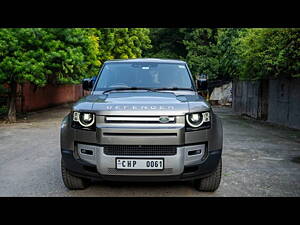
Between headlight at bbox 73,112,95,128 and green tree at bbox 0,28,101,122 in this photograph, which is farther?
green tree at bbox 0,28,101,122

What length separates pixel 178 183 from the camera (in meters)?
5.07

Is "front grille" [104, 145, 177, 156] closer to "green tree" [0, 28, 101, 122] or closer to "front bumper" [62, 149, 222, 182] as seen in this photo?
"front bumper" [62, 149, 222, 182]

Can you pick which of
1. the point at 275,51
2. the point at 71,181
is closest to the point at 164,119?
the point at 71,181

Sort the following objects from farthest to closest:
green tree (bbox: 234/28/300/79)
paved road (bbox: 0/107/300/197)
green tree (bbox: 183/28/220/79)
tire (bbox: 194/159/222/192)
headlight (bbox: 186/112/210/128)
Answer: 1. green tree (bbox: 183/28/220/79)
2. green tree (bbox: 234/28/300/79)
3. paved road (bbox: 0/107/300/197)
4. tire (bbox: 194/159/222/192)
5. headlight (bbox: 186/112/210/128)

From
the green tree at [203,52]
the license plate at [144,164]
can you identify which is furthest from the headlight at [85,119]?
the green tree at [203,52]

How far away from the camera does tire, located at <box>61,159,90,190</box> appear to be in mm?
4500

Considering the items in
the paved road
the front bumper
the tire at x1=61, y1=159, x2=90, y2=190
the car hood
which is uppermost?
the car hood

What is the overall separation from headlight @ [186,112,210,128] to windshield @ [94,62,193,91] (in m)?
1.29

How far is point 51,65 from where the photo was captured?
1286 centimetres

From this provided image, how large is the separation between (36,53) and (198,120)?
32.6ft

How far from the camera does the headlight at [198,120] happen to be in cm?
402

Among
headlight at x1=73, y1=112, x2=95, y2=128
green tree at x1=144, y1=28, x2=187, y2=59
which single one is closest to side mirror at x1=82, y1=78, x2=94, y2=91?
headlight at x1=73, y1=112, x2=95, y2=128
